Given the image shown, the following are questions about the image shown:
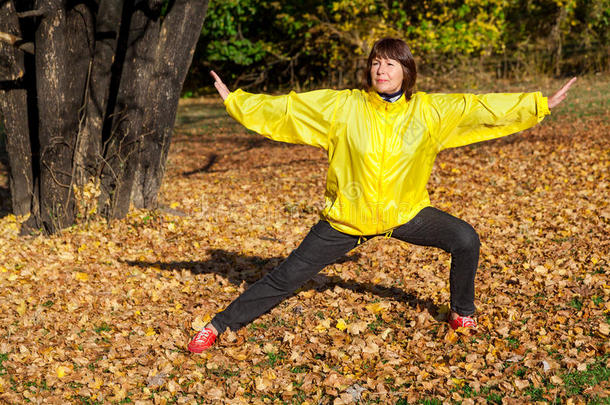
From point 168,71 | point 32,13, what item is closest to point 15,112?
point 32,13

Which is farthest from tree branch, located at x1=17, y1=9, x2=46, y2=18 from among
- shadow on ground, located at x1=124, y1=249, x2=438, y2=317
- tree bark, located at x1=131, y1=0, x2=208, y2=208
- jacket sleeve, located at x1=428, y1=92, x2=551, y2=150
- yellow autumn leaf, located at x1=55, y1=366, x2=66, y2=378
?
jacket sleeve, located at x1=428, y1=92, x2=551, y2=150

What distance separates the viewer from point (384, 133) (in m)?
3.71

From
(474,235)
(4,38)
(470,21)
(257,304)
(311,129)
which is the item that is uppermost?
(470,21)

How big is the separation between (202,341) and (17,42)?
14.1 feet

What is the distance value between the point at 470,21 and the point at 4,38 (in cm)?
1377

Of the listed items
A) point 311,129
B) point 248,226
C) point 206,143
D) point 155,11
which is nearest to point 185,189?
point 248,226

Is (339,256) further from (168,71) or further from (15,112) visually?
(15,112)

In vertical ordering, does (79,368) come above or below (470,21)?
below

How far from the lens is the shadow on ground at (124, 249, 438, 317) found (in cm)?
551

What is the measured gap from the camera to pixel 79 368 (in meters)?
4.36

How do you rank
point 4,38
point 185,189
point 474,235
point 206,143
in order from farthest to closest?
point 206,143 → point 185,189 → point 4,38 → point 474,235

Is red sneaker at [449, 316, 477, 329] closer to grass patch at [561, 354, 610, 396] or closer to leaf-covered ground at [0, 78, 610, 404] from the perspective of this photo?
leaf-covered ground at [0, 78, 610, 404]

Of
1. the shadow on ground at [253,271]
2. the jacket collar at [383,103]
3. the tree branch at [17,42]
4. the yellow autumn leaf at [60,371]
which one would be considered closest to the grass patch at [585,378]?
the shadow on ground at [253,271]

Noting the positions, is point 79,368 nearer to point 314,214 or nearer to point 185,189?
point 314,214
